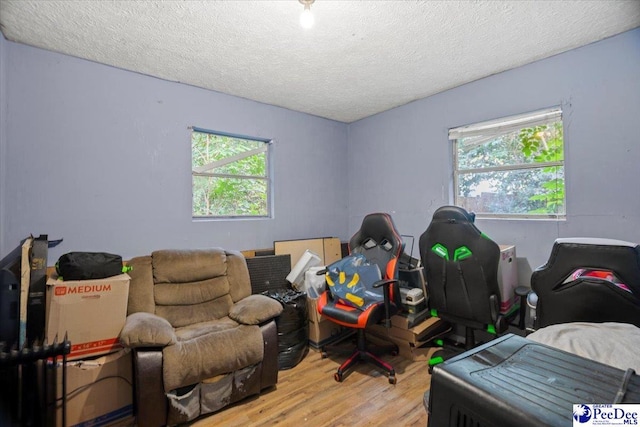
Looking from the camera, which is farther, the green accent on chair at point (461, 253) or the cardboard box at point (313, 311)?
the cardboard box at point (313, 311)

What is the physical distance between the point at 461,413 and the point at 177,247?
2743 millimetres

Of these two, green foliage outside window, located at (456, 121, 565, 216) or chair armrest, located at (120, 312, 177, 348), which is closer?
chair armrest, located at (120, 312, 177, 348)

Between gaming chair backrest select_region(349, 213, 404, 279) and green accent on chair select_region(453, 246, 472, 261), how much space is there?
0.50 metres

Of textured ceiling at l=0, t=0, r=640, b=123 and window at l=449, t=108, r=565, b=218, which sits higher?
textured ceiling at l=0, t=0, r=640, b=123

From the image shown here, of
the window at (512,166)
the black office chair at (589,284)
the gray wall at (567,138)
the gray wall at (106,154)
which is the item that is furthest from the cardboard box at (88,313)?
the window at (512,166)

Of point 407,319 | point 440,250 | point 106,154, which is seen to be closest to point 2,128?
point 106,154

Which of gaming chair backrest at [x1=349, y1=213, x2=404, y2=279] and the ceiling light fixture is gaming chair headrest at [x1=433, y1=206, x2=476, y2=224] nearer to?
gaming chair backrest at [x1=349, y1=213, x2=404, y2=279]

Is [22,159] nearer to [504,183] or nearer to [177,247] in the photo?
[177,247]

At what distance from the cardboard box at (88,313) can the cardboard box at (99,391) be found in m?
0.07

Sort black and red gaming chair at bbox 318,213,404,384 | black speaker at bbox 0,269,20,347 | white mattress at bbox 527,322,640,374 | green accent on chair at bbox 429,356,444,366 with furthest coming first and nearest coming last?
1. green accent on chair at bbox 429,356,444,366
2. black and red gaming chair at bbox 318,213,404,384
3. black speaker at bbox 0,269,20,347
4. white mattress at bbox 527,322,640,374

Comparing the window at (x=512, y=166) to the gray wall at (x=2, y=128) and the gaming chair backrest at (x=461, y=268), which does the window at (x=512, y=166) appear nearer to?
the gaming chair backrest at (x=461, y=268)

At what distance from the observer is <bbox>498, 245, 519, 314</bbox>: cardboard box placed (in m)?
2.22

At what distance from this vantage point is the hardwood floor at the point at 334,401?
1876mm

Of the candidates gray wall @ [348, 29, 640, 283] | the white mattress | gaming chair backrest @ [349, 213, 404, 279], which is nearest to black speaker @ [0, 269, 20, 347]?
gaming chair backrest @ [349, 213, 404, 279]
